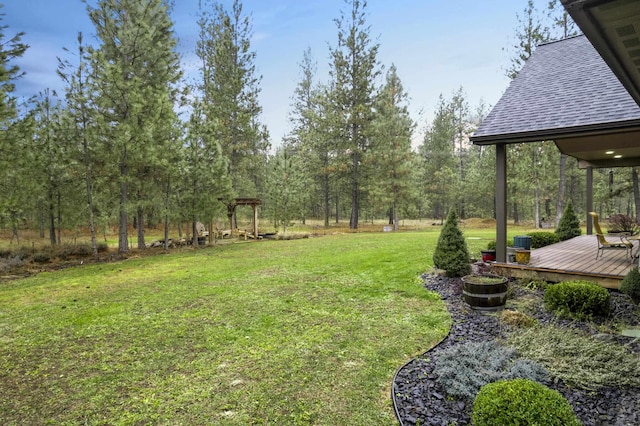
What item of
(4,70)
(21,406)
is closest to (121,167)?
(4,70)

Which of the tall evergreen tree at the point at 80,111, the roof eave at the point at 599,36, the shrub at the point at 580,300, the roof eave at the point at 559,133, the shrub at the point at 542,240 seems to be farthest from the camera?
the tall evergreen tree at the point at 80,111

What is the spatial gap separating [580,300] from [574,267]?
6.41 feet

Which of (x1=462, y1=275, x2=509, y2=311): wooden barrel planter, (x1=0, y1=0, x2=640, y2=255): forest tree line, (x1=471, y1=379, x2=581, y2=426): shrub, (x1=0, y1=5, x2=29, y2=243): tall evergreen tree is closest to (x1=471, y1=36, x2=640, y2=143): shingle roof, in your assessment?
(x1=462, y1=275, x2=509, y2=311): wooden barrel planter

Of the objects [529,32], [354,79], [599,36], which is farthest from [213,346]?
[529,32]

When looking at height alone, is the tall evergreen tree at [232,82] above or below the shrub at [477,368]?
above

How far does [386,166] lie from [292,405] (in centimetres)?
2070

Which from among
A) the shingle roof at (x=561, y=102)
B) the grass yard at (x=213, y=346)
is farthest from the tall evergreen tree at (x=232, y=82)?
the shingle roof at (x=561, y=102)

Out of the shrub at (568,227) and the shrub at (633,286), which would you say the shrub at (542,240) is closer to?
the shrub at (568,227)

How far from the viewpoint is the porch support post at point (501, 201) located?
22.2 ft

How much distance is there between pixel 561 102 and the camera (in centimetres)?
695

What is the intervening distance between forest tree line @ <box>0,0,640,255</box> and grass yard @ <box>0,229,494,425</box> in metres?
4.89

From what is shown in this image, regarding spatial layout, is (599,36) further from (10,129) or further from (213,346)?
(10,129)

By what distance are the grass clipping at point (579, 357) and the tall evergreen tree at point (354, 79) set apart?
18971mm

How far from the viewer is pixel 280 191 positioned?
19266mm
